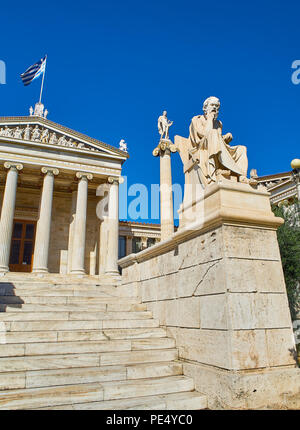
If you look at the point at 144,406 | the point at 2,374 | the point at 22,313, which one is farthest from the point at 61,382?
the point at 22,313

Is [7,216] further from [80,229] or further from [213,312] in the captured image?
[213,312]

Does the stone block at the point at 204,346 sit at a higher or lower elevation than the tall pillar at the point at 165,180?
lower

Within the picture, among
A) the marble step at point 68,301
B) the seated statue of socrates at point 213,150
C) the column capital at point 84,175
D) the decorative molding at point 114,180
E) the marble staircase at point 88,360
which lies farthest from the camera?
the decorative molding at point 114,180

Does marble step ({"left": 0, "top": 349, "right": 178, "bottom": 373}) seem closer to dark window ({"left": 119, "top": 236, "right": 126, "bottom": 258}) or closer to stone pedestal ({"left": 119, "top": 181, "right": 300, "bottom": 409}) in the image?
stone pedestal ({"left": 119, "top": 181, "right": 300, "bottom": 409})

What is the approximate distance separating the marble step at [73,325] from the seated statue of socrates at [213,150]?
3476mm

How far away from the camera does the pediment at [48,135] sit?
68.4 ft

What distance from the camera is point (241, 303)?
4328 mm

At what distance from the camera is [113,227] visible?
21297 mm

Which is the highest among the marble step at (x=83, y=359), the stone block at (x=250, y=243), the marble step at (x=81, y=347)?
the stone block at (x=250, y=243)

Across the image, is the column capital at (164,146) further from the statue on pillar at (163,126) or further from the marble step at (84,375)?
the marble step at (84,375)

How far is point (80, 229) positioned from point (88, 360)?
1552cm

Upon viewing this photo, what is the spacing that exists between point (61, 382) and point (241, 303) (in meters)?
2.91

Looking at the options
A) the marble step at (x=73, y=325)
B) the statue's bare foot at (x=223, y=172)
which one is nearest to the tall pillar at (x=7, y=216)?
the marble step at (x=73, y=325)
